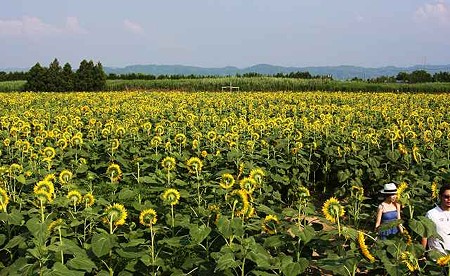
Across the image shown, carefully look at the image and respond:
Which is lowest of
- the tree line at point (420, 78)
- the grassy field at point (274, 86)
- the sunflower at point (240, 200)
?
the grassy field at point (274, 86)

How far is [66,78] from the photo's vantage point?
36.7m

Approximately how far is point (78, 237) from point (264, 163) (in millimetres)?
4066

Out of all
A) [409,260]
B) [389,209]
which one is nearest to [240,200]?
[409,260]

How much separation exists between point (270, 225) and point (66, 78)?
35485mm

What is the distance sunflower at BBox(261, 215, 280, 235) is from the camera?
11.4 ft

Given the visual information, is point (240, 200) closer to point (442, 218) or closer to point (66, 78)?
point (442, 218)

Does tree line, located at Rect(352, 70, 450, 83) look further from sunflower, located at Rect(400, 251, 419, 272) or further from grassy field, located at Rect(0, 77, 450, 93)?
sunflower, located at Rect(400, 251, 419, 272)

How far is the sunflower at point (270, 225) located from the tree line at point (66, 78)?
34.7 meters

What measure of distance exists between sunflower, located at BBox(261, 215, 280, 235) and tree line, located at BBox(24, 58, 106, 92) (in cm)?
3466

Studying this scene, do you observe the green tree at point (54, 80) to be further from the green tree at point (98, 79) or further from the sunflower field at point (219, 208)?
the sunflower field at point (219, 208)

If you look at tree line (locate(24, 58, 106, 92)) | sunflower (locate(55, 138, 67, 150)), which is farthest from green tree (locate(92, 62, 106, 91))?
sunflower (locate(55, 138, 67, 150))

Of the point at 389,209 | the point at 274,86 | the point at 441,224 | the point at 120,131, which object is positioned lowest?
the point at 274,86

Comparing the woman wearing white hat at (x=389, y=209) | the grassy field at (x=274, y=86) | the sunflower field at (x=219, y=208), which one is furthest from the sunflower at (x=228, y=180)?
the grassy field at (x=274, y=86)

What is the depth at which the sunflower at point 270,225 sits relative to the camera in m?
3.47
